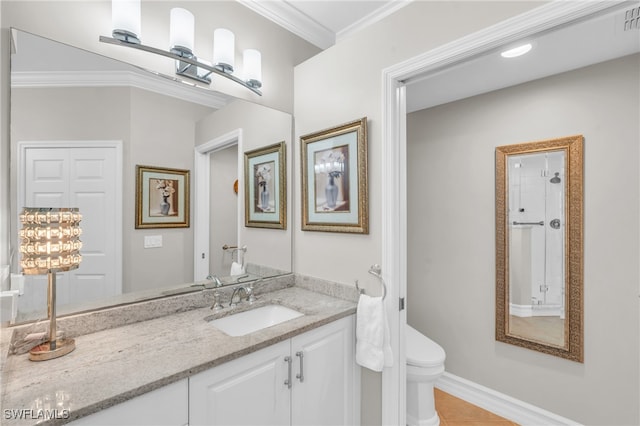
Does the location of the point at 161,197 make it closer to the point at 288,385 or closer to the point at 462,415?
the point at 288,385

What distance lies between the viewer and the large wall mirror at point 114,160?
1.16 m

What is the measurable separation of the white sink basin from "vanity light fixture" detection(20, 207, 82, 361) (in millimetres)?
611

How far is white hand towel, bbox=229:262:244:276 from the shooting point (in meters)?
1.85

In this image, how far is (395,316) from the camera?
1604 millimetres

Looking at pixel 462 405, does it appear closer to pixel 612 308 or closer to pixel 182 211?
pixel 612 308

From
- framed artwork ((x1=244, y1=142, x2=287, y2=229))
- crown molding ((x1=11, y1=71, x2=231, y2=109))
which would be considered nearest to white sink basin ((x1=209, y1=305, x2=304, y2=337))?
framed artwork ((x1=244, y1=142, x2=287, y2=229))

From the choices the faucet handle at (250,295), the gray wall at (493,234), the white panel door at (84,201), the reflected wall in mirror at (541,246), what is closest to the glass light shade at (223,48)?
the white panel door at (84,201)

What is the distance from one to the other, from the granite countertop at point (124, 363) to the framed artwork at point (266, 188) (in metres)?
0.72

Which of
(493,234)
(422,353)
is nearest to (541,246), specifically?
(493,234)

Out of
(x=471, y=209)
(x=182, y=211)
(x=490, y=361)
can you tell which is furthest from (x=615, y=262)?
(x=182, y=211)

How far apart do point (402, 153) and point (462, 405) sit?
6.66 feet

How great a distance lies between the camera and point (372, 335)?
1549mm

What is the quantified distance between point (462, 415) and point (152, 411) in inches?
86.1

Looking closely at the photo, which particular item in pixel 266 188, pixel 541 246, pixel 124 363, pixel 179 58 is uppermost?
pixel 179 58
